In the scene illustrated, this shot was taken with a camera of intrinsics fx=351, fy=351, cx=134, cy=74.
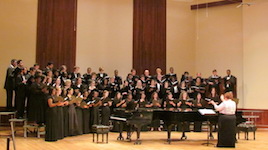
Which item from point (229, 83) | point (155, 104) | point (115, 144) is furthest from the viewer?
point (229, 83)

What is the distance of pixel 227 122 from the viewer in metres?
8.51

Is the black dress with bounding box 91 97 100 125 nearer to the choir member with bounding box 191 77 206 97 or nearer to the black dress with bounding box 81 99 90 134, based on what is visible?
the black dress with bounding box 81 99 90 134

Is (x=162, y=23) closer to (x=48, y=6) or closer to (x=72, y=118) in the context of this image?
(x=48, y=6)

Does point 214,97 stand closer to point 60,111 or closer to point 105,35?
point 105,35

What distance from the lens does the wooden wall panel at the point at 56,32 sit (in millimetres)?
13688

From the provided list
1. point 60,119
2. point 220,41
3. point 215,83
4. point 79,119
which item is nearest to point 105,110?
point 79,119

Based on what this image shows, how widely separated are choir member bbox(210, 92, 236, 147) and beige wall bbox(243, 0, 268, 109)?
599cm

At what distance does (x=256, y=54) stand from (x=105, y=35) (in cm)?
632

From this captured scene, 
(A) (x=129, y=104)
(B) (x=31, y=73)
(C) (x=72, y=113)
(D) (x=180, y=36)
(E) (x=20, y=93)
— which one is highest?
(D) (x=180, y=36)

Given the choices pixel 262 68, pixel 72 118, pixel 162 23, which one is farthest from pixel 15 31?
pixel 262 68

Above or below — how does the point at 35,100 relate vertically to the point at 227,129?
above

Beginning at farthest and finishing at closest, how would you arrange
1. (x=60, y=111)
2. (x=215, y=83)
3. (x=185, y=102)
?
1. (x=215, y=83)
2. (x=185, y=102)
3. (x=60, y=111)

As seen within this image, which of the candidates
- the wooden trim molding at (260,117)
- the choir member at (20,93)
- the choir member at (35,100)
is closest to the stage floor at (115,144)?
the choir member at (35,100)

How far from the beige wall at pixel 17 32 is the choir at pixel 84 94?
5.74ft
